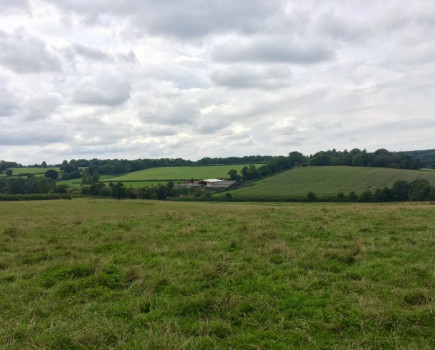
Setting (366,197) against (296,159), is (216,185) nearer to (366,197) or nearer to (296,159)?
(366,197)

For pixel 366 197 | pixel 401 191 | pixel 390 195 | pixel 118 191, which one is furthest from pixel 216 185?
pixel 401 191

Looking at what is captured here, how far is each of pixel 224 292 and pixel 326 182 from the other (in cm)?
9181

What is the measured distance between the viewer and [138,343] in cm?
442

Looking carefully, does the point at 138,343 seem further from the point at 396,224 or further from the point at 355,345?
the point at 396,224

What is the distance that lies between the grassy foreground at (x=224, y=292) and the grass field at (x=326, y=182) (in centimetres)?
6552

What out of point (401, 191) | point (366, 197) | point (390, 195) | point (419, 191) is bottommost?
point (366, 197)

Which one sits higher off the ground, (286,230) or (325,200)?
(286,230)

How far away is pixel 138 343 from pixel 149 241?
21.3 feet

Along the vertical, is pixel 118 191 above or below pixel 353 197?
above

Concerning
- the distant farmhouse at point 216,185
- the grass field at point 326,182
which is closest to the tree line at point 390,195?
the grass field at point 326,182

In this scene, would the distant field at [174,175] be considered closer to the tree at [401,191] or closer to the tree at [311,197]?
the tree at [311,197]

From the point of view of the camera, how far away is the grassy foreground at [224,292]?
4.61 m

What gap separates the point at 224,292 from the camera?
605 cm

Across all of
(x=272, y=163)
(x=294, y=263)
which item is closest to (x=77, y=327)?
(x=294, y=263)
